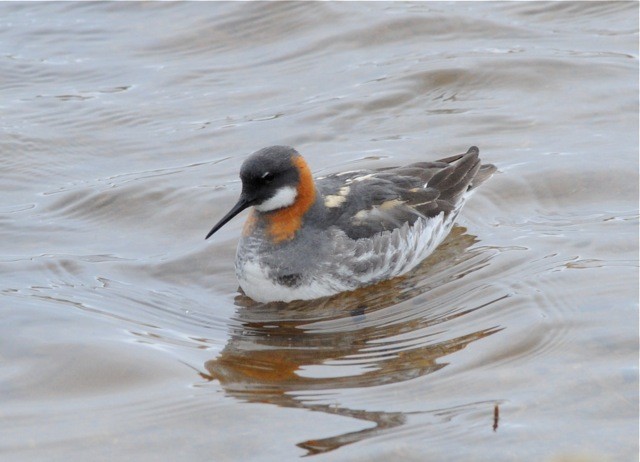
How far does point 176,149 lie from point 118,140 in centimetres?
68

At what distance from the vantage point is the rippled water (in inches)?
230

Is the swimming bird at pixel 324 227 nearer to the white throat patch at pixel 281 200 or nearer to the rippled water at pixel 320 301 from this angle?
the white throat patch at pixel 281 200

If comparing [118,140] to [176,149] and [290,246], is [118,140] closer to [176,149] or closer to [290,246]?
[176,149]

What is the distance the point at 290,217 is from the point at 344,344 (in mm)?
1379

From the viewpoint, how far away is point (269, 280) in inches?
308

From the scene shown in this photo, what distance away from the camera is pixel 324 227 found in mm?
8117

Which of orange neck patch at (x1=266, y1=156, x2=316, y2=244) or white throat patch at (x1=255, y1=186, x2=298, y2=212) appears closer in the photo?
white throat patch at (x1=255, y1=186, x2=298, y2=212)

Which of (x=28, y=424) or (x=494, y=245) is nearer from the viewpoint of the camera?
(x=28, y=424)

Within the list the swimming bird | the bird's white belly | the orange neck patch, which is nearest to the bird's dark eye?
the swimming bird

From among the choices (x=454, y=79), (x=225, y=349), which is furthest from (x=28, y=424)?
(x=454, y=79)

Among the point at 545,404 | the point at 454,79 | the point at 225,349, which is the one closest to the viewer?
the point at 545,404

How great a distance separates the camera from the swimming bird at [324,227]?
25.7 ft

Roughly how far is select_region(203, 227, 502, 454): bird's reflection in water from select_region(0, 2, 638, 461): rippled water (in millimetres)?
24

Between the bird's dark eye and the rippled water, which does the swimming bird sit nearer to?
the bird's dark eye
